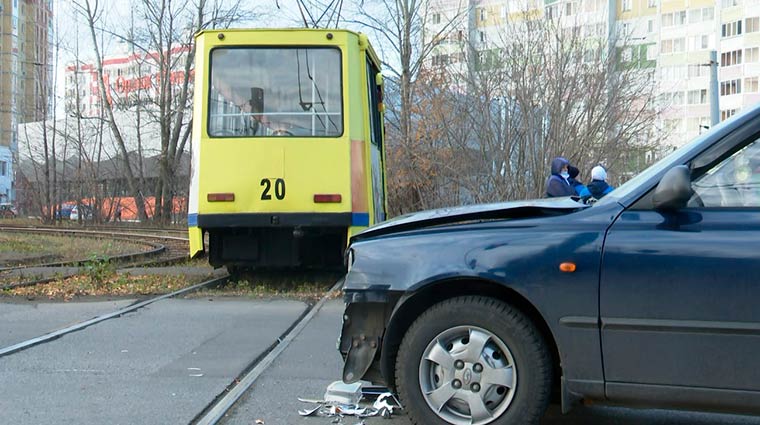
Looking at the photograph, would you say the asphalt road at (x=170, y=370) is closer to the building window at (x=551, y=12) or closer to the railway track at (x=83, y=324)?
the railway track at (x=83, y=324)

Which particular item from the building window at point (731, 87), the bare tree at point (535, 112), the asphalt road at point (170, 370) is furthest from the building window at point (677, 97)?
the asphalt road at point (170, 370)

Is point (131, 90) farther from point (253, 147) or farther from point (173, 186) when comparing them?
point (253, 147)

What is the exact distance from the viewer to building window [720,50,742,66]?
60344 millimetres

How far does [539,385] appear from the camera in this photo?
Answer: 12.4ft

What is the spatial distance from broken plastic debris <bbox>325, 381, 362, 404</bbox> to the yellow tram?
5.01 m

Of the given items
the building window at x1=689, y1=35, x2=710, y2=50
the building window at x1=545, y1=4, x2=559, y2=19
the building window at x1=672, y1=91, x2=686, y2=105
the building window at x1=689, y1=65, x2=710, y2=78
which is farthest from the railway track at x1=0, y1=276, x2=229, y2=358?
the building window at x1=689, y1=35, x2=710, y2=50

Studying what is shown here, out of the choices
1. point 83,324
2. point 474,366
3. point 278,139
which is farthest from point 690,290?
point 278,139

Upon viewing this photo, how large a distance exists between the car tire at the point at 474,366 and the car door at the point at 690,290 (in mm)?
380

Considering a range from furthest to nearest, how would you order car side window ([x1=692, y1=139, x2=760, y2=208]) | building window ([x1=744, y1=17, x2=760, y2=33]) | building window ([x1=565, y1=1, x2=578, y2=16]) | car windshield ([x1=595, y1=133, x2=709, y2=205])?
1. building window ([x1=744, y1=17, x2=760, y2=33])
2. building window ([x1=565, y1=1, x2=578, y2=16])
3. car windshield ([x1=595, y1=133, x2=709, y2=205])
4. car side window ([x1=692, y1=139, x2=760, y2=208])

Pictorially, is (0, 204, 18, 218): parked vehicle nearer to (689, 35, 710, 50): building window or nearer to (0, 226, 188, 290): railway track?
(0, 226, 188, 290): railway track

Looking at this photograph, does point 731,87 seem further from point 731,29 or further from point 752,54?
point 731,29

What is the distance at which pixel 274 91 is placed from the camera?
10156 millimetres

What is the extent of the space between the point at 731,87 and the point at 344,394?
6402cm

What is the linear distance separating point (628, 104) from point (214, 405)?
1335 centimetres
